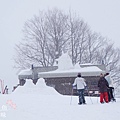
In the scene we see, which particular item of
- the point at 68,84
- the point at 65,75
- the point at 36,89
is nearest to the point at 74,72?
the point at 65,75

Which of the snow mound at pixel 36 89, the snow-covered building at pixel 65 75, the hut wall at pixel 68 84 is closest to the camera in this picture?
the snow mound at pixel 36 89

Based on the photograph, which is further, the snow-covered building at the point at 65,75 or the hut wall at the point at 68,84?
the snow-covered building at the point at 65,75

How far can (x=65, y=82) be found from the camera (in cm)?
3888

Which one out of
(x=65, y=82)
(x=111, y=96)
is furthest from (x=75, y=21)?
(x=111, y=96)

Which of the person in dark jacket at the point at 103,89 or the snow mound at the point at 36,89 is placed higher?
the person in dark jacket at the point at 103,89

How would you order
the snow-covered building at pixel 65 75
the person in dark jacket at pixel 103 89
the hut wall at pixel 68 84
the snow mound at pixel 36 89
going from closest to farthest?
the person in dark jacket at pixel 103 89 < the snow mound at pixel 36 89 < the hut wall at pixel 68 84 < the snow-covered building at pixel 65 75

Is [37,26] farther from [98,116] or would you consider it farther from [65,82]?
[98,116]

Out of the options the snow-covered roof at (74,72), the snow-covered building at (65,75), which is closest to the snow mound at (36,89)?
the snow-covered building at (65,75)

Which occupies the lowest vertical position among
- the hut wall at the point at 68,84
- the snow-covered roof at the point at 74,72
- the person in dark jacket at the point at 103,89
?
the hut wall at the point at 68,84

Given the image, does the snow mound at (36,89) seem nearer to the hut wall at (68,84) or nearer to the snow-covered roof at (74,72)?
the hut wall at (68,84)

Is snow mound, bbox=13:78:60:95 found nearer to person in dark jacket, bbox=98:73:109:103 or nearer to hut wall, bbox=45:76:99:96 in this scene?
hut wall, bbox=45:76:99:96

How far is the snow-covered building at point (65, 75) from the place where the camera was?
37.9m

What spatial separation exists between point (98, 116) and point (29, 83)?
1882 centimetres

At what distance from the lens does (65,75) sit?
39.0 meters
